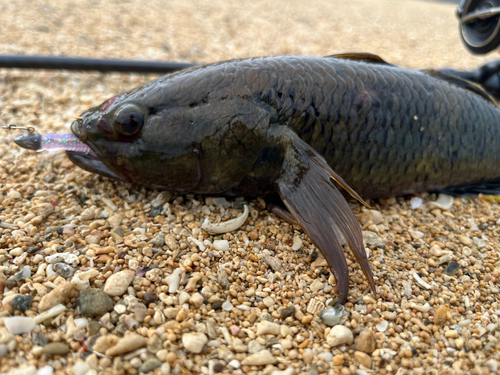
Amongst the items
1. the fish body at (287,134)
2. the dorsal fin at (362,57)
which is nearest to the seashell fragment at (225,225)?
the fish body at (287,134)

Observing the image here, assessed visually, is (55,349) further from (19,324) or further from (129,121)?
(129,121)

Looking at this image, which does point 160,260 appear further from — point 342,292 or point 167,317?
point 342,292

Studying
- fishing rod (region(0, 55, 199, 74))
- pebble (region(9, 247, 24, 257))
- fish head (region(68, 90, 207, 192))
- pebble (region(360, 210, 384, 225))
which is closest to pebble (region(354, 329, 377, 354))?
pebble (region(360, 210, 384, 225))

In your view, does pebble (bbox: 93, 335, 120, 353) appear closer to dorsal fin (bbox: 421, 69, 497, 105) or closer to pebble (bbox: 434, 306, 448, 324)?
pebble (bbox: 434, 306, 448, 324)

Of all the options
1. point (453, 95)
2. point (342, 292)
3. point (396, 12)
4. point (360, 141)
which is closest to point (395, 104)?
point (360, 141)

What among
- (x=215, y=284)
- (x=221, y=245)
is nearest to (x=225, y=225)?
(x=221, y=245)

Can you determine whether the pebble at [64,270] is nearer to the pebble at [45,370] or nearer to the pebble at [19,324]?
the pebble at [19,324]
